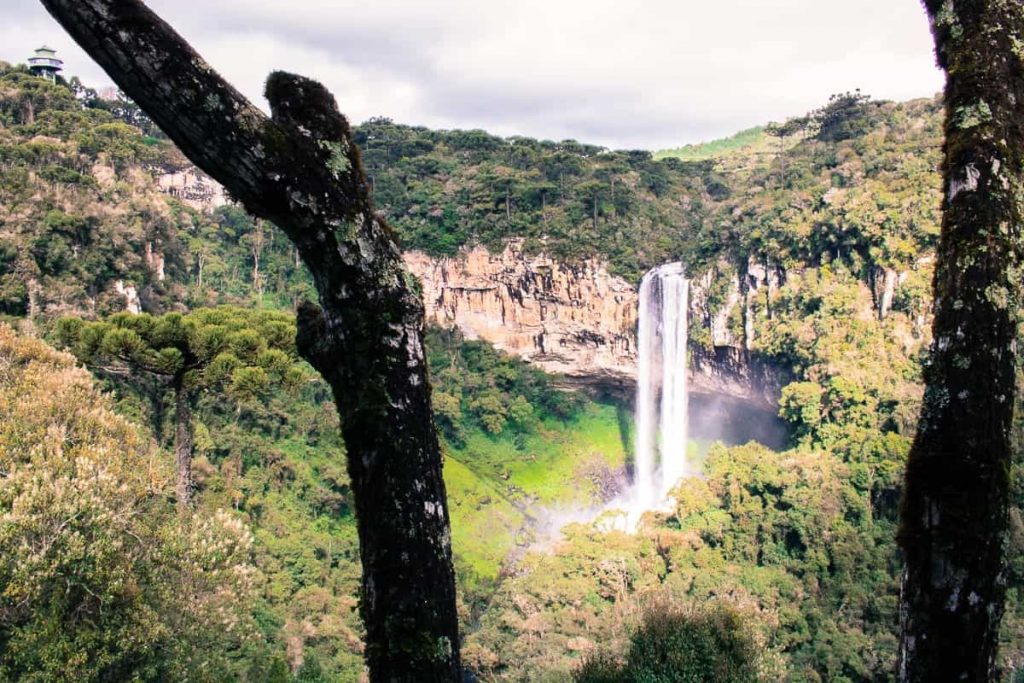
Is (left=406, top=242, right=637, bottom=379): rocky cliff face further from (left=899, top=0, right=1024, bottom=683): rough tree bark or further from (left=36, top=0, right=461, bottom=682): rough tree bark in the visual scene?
(left=36, top=0, right=461, bottom=682): rough tree bark

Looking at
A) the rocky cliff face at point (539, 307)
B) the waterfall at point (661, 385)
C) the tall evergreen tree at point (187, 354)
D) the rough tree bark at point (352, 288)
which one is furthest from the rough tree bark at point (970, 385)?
the rocky cliff face at point (539, 307)

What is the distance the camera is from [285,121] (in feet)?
7.69

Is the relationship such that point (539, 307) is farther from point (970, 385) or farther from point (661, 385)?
point (970, 385)

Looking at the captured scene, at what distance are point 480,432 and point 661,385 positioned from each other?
937 cm

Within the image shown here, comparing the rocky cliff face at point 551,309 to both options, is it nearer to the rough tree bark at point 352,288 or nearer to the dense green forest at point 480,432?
the dense green forest at point 480,432

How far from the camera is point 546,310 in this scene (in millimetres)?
43688

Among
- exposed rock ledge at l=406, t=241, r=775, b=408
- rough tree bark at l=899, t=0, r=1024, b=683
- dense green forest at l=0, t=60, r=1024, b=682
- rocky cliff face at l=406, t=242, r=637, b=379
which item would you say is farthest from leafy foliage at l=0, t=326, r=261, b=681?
rocky cliff face at l=406, t=242, r=637, b=379

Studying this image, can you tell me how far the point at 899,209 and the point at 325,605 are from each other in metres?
23.8

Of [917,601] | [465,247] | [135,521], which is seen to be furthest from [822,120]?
[917,601]

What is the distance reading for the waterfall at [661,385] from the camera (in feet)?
123

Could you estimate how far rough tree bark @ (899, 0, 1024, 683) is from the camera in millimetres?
2215

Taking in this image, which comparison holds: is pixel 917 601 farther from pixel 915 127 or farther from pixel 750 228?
pixel 915 127

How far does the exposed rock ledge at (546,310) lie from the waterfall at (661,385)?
1.38 metres

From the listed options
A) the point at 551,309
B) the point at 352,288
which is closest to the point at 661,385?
the point at 551,309
